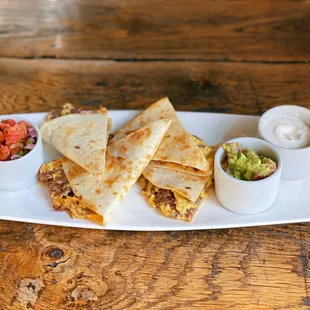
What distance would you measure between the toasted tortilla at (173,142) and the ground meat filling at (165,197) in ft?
0.40

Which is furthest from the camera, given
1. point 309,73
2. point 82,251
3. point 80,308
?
point 309,73

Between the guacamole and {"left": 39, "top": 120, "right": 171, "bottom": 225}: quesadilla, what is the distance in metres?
0.32

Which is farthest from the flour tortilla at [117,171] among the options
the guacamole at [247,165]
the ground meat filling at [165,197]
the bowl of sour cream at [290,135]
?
the bowl of sour cream at [290,135]

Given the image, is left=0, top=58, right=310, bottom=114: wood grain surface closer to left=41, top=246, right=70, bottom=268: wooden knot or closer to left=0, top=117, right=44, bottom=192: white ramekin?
left=0, top=117, right=44, bottom=192: white ramekin

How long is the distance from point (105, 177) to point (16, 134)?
1.39 feet

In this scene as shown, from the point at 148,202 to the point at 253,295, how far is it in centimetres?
56

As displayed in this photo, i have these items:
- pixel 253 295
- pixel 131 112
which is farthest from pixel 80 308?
pixel 131 112

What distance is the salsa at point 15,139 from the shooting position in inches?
92.8

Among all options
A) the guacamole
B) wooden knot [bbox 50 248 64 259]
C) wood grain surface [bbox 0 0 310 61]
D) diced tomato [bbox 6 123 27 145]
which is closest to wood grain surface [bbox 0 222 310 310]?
wooden knot [bbox 50 248 64 259]

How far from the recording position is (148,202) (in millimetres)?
2340

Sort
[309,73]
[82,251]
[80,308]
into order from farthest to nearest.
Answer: [309,73] < [82,251] < [80,308]

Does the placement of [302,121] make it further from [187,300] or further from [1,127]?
[1,127]

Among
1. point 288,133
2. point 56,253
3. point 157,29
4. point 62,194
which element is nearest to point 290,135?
point 288,133

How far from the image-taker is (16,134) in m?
2.38
